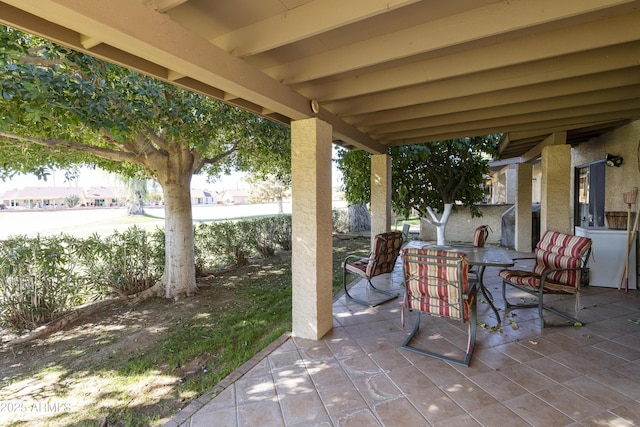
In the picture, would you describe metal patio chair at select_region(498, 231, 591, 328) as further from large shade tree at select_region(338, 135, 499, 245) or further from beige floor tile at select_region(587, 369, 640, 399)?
large shade tree at select_region(338, 135, 499, 245)

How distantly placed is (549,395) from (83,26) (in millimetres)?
3477

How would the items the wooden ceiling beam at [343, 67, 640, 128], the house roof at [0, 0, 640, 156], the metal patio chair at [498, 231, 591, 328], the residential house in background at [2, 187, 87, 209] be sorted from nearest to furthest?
the house roof at [0, 0, 640, 156] < the wooden ceiling beam at [343, 67, 640, 128] < the metal patio chair at [498, 231, 591, 328] < the residential house in background at [2, 187, 87, 209]

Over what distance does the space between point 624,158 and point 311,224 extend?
531cm

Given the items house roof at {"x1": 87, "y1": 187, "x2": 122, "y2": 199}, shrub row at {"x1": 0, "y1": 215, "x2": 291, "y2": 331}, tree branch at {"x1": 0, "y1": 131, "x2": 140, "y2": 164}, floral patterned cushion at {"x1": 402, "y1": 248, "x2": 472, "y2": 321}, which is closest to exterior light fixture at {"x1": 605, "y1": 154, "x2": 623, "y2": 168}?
floral patterned cushion at {"x1": 402, "y1": 248, "x2": 472, "y2": 321}

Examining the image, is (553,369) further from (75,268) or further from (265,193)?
(265,193)

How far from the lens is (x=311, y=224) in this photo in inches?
115

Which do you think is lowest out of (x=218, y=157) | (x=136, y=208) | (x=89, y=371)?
(x=89, y=371)

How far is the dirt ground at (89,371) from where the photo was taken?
7.95 feet

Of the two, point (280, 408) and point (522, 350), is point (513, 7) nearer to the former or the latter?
point (522, 350)

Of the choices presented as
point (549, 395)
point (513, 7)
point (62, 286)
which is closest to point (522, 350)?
point (549, 395)

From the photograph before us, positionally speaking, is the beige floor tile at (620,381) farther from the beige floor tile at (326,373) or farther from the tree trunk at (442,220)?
the tree trunk at (442,220)

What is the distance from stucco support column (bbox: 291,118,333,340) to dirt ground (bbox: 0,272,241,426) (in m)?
1.22

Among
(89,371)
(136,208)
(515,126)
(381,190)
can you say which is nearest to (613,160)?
(515,126)

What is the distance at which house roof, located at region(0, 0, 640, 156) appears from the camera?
1.57 metres
